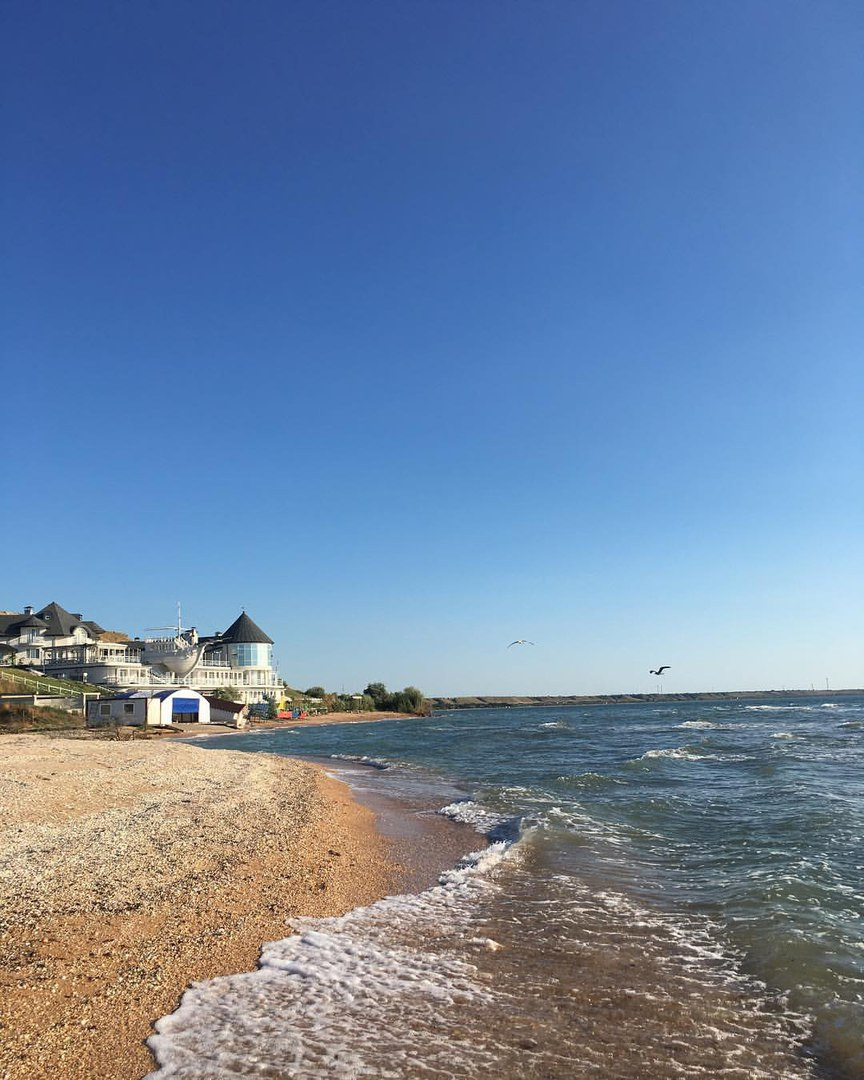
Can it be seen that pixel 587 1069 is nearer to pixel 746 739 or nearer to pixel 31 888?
pixel 31 888

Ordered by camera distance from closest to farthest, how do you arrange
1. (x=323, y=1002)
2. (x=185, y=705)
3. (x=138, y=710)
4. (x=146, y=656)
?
(x=323, y=1002), (x=138, y=710), (x=185, y=705), (x=146, y=656)

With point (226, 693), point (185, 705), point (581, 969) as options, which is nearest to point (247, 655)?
point (226, 693)

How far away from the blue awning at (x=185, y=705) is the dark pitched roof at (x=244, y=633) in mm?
30153

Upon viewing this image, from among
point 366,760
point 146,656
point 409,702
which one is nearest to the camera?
point 366,760

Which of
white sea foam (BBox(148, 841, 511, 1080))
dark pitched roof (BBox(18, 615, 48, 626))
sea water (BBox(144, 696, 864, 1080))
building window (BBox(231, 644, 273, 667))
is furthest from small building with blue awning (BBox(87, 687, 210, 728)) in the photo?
white sea foam (BBox(148, 841, 511, 1080))

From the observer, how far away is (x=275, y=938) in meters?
8.15

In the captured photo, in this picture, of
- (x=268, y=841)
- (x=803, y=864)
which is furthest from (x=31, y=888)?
(x=803, y=864)

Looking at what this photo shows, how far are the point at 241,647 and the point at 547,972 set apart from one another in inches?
3639

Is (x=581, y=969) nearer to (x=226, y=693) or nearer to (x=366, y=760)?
(x=366, y=760)

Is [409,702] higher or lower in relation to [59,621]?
lower

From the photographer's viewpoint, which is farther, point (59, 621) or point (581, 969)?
point (59, 621)

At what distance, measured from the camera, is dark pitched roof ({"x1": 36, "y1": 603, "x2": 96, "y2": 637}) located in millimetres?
92500

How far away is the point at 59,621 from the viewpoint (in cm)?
9412

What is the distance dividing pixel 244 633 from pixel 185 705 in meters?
32.7
